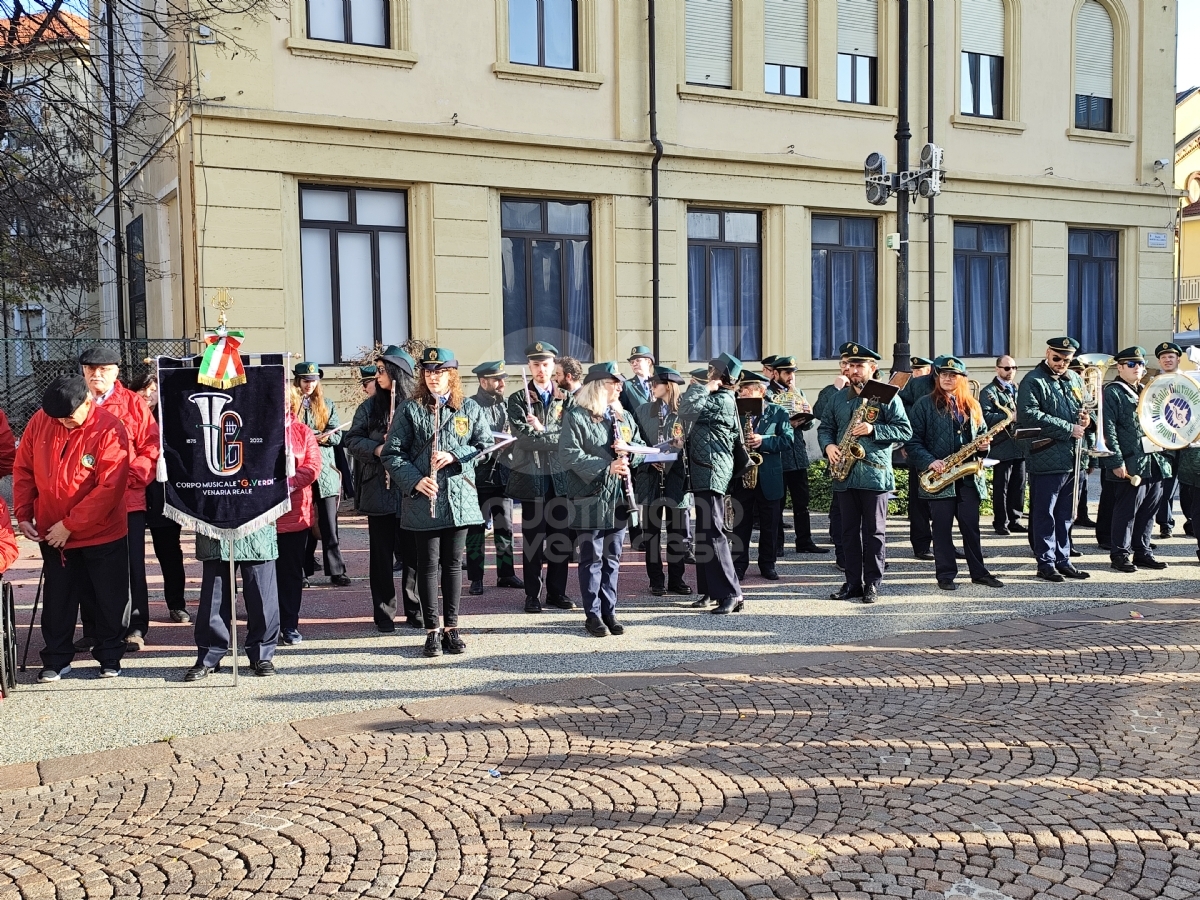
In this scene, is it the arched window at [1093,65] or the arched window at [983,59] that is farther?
the arched window at [1093,65]

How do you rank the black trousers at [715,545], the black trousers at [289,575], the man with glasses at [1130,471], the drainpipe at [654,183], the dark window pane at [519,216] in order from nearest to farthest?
the black trousers at [289,575] → the black trousers at [715,545] → the man with glasses at [1130,471] → the dark window pane at [519,216] → the drainpipe at [654,183]

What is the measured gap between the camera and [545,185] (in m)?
17.0

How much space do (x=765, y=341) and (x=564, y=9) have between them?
6401 millimetres

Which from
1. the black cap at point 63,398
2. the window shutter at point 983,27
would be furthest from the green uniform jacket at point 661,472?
the window shutter at point 983,27

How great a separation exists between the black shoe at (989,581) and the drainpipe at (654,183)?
29.2ft

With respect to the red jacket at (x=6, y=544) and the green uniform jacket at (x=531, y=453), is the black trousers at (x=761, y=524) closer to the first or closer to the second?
the green uniform jacket at (x=531, y=453)

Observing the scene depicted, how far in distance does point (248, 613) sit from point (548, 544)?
2778mm

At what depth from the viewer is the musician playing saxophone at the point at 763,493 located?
1005 cm

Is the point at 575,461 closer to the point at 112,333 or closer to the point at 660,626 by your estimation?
the point at 660,626

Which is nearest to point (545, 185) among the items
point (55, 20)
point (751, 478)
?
point (55, 20)

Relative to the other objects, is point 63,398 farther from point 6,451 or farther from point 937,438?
point 937,438

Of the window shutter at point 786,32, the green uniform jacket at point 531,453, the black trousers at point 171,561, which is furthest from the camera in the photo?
the window shutter at point 786,32

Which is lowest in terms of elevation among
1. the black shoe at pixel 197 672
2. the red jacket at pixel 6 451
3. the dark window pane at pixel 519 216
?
the black shoe at pixel 197 672

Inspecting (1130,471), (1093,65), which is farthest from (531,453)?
(1093,65)
